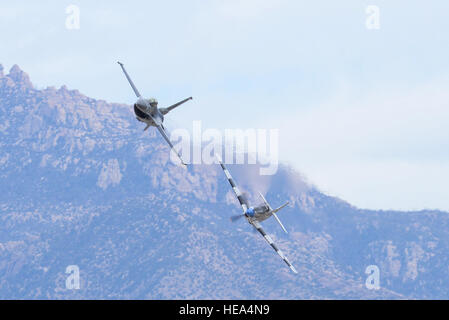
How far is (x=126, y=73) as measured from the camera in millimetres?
121812

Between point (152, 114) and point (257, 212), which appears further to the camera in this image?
point (257, 212)

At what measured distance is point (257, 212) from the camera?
484 feet
